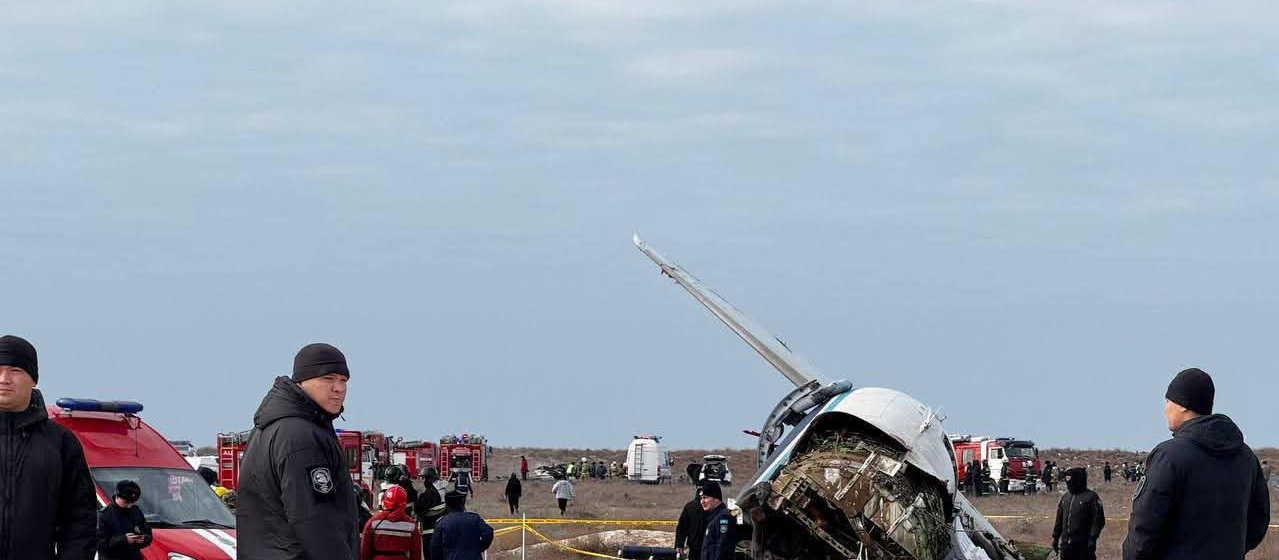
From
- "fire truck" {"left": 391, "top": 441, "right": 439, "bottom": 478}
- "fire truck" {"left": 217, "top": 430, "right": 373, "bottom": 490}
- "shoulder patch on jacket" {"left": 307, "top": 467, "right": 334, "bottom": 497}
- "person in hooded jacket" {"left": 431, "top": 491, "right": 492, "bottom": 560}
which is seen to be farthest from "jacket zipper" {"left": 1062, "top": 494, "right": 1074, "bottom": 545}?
"fire truck" {"left": 391, "top": 441, "right": 439, "bottom": 478}

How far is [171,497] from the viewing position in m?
14.0

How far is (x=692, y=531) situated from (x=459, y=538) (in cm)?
416

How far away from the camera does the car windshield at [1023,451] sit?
66.7 m

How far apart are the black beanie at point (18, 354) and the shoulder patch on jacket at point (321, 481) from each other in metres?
1.53

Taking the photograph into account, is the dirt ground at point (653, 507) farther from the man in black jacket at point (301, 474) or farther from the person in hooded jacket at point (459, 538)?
the man in black jacket at point (301, 474)

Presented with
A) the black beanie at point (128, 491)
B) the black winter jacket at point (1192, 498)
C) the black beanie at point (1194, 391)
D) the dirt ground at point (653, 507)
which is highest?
the black beanie at point (1194, 391)

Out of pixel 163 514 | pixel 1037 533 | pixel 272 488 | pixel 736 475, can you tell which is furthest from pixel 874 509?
pixel 736 475

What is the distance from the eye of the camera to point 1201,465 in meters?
8.26

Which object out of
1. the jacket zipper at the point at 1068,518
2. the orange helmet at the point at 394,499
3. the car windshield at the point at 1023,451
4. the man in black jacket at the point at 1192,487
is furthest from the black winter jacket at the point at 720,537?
the car windshield at the point at 1023,451

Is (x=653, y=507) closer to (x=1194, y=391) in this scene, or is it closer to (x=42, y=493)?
(x=1194, y=391)

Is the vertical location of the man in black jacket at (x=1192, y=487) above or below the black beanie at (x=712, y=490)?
above

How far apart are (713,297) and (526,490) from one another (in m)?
39.5

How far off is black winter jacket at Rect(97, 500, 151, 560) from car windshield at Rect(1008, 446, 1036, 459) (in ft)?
188

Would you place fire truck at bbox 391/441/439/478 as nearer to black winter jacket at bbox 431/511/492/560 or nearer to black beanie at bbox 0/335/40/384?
black winter jacket at bbox 431/511/492/560
